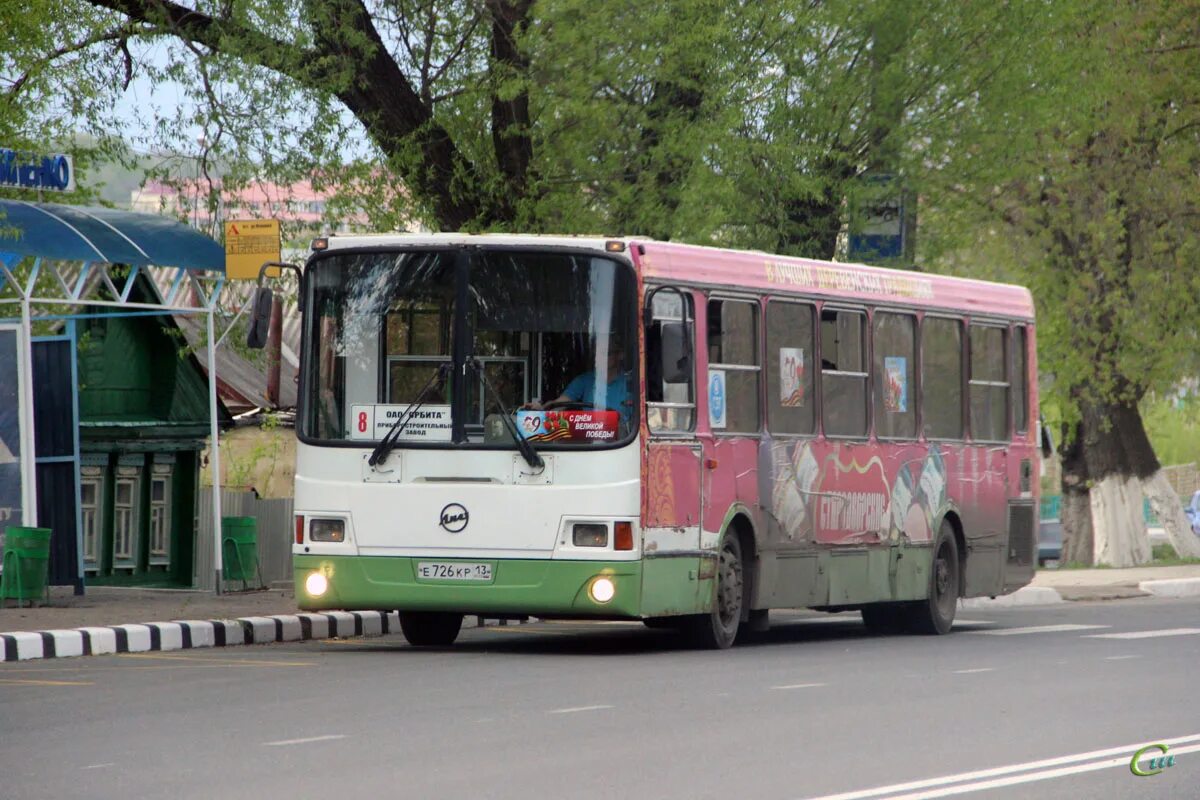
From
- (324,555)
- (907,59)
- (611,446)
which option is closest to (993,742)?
(611,446)

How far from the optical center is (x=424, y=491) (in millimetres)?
15891

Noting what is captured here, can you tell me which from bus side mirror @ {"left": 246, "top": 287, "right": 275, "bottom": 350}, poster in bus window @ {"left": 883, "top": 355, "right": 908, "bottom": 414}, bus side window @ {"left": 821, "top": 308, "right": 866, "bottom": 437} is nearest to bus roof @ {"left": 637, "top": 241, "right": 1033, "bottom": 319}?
bus side window @ {"left": 821, "top": 308, "right": 866, "bottom": 437}

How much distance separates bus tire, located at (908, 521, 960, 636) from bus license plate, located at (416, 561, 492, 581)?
18.9ft

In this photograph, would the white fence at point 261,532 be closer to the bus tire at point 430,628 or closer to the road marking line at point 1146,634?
the bus tire at point 430,628

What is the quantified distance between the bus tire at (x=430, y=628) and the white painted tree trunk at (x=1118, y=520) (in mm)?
22849

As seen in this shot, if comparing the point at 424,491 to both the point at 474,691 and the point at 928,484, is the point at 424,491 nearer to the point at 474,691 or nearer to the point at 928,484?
the point at 474,691

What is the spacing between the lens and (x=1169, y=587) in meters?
28.9

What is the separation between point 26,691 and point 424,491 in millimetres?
3452

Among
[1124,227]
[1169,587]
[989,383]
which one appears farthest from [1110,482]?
[989,383]

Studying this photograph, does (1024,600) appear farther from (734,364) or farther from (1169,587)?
(734,364)

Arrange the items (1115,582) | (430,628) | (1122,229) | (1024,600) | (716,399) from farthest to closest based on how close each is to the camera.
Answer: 1. (1122,229)
2. (1115,582)
3. (1024,600)
4. (430,628)
5. (716,399)

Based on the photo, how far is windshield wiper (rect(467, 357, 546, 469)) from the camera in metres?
15.6

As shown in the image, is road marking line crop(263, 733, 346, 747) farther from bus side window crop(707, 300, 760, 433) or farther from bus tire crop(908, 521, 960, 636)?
bus tire crop(908, 521, 960, 636)

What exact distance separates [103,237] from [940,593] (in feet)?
27.1
